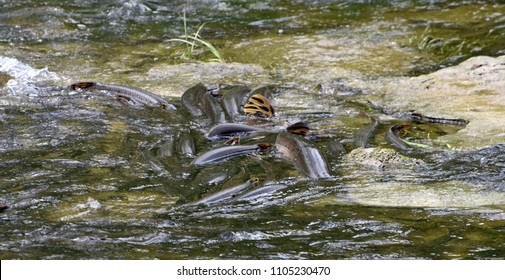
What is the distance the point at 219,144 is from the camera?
5824 millimetres

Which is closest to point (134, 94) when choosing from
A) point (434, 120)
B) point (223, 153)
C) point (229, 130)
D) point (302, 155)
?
point (229, 130)

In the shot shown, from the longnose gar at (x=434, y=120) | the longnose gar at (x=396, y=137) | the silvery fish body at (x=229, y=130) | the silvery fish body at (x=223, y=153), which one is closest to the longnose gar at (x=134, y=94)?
the silvery fish body at (x=229, y=130)

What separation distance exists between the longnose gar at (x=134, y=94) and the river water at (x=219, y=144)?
0.11 meters

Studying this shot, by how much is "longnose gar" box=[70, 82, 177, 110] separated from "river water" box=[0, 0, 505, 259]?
109 millimetres

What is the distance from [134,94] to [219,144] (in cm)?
119

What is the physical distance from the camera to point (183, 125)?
6.25m

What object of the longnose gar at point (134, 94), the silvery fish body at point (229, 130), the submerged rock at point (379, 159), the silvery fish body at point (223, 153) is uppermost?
the longnose gar at point (134, 94)

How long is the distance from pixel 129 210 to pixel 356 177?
56.9 inches

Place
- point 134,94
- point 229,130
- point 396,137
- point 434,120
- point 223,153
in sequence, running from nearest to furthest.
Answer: point 223,153, point 396,137, point 229,130, point 434,120, point 134,94

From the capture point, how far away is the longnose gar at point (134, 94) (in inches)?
260

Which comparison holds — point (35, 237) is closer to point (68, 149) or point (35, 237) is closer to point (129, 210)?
point (129, 210)

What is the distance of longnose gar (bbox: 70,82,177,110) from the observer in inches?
260

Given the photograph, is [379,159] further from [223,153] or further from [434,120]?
[434,120]

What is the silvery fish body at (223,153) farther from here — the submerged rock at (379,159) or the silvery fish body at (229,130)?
the submerged rock at (379,159)
